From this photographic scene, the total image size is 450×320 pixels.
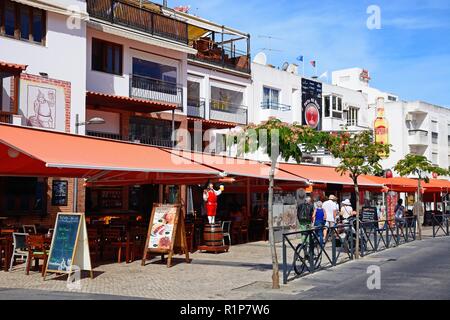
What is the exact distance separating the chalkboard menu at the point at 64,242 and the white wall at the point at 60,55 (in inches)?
339

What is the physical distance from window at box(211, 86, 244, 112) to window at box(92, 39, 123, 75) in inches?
267

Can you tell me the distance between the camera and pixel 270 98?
3303 centimetres

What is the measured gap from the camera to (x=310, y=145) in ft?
40.2

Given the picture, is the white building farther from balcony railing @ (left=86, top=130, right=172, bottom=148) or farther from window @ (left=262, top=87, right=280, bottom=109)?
balcony railing @ (left=86, top=130, right=172, bottom=148)

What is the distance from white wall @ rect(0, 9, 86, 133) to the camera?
18812mm

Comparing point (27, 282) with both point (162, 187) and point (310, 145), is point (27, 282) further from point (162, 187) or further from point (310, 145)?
point (162, 187)

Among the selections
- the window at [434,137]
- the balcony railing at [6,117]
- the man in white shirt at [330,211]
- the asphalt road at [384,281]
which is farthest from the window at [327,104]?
the balcony railing at [6,117]

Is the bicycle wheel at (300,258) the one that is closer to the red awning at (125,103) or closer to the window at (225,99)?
the red awning at (125,103)

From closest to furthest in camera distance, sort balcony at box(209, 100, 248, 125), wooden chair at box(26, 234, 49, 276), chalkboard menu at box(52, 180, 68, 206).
→ wooden chair at box(26, 234, 49, 276), chalkboard menu at box(52, 180, 68, 206), balcony at box(209, 100, 248, 125)

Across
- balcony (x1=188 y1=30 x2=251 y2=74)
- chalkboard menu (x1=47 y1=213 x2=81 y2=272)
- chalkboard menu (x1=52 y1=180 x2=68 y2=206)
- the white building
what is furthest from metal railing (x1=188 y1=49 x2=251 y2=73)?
the white building

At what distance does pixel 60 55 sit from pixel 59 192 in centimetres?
484

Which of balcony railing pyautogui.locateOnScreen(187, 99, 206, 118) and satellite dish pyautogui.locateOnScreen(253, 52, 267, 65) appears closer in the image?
balcony railing pyautogui.locateOnScreen(187, 99, 206, 118)

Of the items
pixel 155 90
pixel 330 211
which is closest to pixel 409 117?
pixel 155 90
